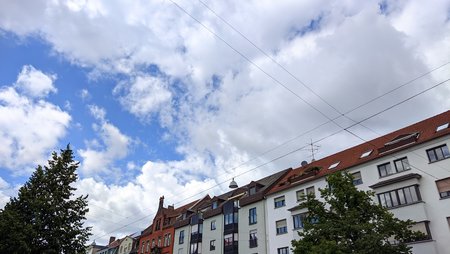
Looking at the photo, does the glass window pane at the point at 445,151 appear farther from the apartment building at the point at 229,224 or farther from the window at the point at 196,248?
the window at the point at 196,248

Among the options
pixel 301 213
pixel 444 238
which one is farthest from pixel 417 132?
pixel 301 213

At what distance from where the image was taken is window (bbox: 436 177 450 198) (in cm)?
2392

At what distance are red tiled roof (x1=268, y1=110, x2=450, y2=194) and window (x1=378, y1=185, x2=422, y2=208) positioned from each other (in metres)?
3.33

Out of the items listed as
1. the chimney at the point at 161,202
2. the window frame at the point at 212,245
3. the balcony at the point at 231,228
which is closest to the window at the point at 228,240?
the balcony at the point at 231,228

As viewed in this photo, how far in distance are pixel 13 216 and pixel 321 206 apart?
20.9 m

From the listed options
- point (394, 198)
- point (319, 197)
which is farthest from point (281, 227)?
point (394, 198)

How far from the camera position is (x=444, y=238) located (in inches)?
898

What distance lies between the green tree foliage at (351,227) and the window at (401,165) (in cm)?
717

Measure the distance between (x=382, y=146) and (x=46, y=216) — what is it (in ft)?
91.3

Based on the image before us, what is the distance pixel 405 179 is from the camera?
2584cm

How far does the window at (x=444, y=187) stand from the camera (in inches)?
942

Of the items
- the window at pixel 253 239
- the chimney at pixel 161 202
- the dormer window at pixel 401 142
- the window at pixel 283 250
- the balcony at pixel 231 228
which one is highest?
the chimney at pixel 161 202

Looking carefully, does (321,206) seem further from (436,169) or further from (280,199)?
(280,199)

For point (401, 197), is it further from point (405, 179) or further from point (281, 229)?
point (281, 229)
